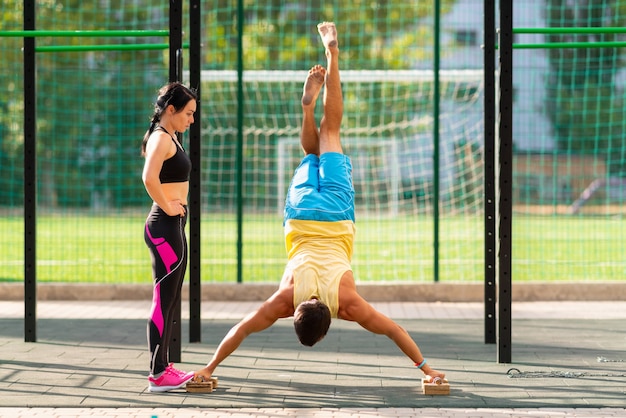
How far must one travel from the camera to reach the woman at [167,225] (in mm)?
6629

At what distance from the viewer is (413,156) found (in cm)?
2792

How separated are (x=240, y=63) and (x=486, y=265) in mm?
4308

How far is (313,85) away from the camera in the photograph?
279 inches

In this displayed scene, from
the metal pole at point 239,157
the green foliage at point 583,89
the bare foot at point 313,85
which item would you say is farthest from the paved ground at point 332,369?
the green foliage at point 583,89

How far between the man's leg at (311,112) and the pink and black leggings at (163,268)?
0.96 meters

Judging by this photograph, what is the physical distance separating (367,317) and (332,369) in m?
1.19

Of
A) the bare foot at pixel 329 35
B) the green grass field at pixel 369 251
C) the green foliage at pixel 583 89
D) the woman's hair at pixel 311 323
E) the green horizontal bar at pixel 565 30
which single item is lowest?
the green grass field at pixel 369 251

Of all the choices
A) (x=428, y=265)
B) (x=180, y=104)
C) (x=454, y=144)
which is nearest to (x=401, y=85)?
(x=454, y=144)

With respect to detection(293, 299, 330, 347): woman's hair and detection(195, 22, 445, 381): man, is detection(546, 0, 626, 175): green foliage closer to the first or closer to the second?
detection(195, 22, 445, 381): man

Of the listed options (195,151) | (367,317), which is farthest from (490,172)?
(367,317)

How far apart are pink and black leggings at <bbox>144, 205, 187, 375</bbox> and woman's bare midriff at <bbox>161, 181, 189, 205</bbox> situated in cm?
10

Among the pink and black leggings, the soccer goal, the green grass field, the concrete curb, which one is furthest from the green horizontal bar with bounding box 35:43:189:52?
the soccer goal

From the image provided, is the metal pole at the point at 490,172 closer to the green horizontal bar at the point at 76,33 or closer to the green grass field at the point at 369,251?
the green horizontal bar at the point at 76,33

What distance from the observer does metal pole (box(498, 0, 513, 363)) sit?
7.54m
